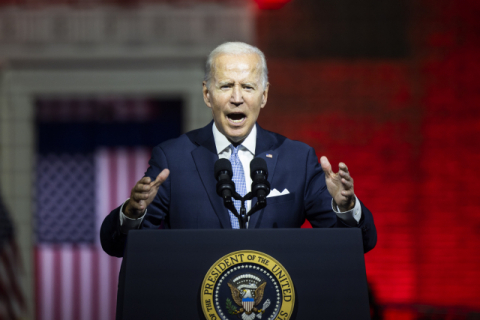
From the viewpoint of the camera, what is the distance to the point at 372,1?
475cm

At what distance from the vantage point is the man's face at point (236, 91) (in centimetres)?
171

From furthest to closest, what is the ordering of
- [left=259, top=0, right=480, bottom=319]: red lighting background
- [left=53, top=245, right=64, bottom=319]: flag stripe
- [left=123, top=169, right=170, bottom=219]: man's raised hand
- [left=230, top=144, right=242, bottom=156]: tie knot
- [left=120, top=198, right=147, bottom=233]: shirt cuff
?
1. [left=53, top=245, right=64, bottom=319]: flag stripe
2. [left=259, top=0, right=480, bottom=319]: red lighting background
3. [left=230, top=144, right=242, bottom=156]: tie knot
4. [left=120, top=198, right=147, bottom=233]: shirt cuff
5. [left=123, top=169, right=170, bottom=219]: man's raised hand

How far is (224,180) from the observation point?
56.4 inches

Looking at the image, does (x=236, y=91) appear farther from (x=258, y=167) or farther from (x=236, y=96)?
(x=258, y=167)

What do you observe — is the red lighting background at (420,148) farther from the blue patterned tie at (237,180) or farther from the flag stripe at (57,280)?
the flag stripe at (57,280)

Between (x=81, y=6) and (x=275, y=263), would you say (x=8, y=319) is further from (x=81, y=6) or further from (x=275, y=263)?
(x=275, y=263)

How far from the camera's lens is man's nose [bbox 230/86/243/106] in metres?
1.71

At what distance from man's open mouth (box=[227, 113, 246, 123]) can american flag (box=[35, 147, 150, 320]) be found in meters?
4.08

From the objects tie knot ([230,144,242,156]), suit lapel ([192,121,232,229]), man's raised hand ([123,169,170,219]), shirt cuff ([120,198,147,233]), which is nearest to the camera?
man's raised hand ([123,169,170,219])

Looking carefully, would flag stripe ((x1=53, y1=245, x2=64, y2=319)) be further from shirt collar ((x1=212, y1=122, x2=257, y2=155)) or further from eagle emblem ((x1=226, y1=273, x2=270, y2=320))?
eagle emblem ((x1=226, y1=273, x2=270, y2=320))

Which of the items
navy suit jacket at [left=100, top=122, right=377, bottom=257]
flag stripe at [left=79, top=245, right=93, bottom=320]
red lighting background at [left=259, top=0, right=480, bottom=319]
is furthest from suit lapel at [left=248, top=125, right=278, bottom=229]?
flag stripe at [left=79, top=245, right=93, bottom=320]

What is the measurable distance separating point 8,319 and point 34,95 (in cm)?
201

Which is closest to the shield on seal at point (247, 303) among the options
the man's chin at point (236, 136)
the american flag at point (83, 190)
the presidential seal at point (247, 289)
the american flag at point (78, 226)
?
the presidential seal at point (247, 289)

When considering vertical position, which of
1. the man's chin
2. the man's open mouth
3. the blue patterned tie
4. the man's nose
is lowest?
the blue patterned tie
